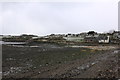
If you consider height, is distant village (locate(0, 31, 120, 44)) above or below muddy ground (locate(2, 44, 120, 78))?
above

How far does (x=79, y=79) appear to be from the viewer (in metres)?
13.9

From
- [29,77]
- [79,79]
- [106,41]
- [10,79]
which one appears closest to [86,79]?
[79,79]

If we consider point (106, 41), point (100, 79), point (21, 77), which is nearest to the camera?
point (100, 79)

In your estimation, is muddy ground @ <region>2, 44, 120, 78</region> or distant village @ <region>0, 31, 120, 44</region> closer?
muddy ground @ <region>2, 44, 120, 78</region>

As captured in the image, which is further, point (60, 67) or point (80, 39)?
point (80, 39)

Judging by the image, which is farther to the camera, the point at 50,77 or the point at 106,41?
the point at 106,41

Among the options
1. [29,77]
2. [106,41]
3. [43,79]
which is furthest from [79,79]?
[106,41]

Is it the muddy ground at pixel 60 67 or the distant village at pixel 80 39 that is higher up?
the distant village at pixel 80 39

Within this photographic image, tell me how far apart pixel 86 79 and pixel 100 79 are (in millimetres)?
952

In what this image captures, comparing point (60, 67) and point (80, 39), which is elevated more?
point (80, 39)

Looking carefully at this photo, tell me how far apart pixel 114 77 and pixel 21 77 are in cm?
670

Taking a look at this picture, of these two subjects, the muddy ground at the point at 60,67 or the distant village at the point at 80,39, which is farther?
the distant village at the point at 80,39

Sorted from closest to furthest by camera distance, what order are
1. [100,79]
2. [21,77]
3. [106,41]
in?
[100,79], [21,77], [106,41]

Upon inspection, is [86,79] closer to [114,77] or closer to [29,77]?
[114,77]
